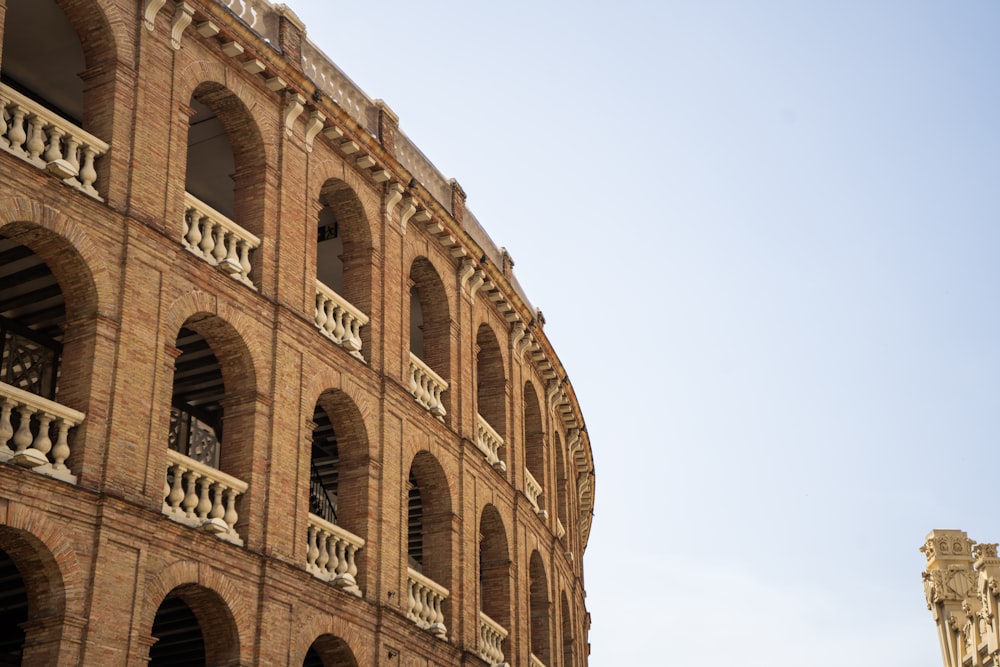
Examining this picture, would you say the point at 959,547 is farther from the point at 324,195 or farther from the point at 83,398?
the point at 83,398

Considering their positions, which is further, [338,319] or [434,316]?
[434,316]

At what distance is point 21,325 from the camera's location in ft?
83.1

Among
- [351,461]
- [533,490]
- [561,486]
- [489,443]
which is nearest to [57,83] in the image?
[351,461]

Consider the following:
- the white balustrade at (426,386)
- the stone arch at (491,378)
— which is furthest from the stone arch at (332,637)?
the stone arch at (491,378)

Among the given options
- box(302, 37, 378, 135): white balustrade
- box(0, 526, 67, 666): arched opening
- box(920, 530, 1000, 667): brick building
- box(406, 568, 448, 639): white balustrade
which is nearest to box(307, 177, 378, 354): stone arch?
box(302, 37, 378, 135): white balustrade

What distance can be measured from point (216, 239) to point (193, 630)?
Result: 7.46m

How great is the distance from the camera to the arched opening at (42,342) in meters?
19.7

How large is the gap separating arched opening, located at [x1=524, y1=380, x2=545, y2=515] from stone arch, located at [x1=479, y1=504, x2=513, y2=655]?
15.3 ft

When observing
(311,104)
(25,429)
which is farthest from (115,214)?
(311,104)

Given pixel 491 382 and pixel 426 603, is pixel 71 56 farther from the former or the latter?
pixel 491 382

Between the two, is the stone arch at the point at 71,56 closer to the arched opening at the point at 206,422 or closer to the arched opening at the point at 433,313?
the arched opening at the point at 206,422

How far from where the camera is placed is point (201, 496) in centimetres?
2248

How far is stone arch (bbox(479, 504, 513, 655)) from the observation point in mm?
33031

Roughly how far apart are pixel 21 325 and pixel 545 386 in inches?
685
